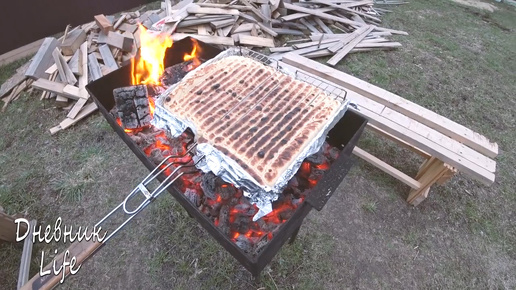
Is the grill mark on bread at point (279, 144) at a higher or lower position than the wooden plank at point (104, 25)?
higher

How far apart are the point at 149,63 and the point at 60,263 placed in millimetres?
2059

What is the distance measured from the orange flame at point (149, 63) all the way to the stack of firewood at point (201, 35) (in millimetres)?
1924

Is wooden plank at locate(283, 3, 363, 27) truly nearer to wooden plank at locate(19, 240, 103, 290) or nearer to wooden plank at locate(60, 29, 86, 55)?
wooden plank at locate(60, 29, 86, 55)

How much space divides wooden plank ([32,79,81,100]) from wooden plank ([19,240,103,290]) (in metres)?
3.52

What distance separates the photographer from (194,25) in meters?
5.40

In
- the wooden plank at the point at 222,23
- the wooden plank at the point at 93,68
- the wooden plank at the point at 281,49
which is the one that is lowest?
the wooden plank at the point at 281,49

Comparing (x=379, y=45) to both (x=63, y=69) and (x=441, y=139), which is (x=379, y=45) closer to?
(x=441, y=139)

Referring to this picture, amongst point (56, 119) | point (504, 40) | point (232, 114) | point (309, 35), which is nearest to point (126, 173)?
point (56, 119)

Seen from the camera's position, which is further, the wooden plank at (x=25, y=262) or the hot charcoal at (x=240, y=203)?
the wooden plank at (x=25, y=262)

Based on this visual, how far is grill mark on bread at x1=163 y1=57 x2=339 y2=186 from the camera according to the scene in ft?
5.93

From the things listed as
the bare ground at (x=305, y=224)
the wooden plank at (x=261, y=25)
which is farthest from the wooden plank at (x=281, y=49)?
the bare ground at (x=305, y=224)

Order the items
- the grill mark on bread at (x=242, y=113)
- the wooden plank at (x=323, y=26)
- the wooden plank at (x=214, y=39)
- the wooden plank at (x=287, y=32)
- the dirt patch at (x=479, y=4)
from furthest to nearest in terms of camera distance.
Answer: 1. the dirt patch at (x=479, y=4)
2. the wooden plank at (x=323, y=26)
3. the wooden plank at (x=287, y=32)
4. the wooden plank at (x=214, y=39)
5. the grill mark on bread at (x=242, y=113)

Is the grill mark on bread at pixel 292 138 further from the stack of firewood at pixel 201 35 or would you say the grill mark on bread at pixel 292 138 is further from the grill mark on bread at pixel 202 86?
the stack of firewood at pixel 201 35

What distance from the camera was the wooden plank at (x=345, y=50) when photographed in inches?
205
